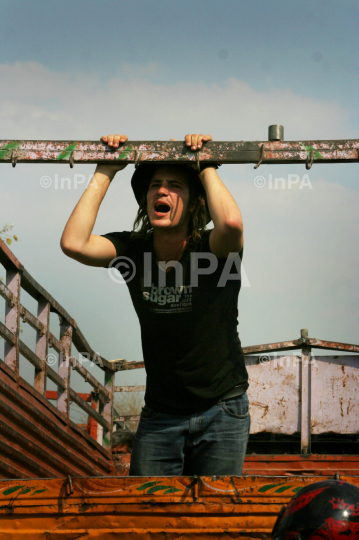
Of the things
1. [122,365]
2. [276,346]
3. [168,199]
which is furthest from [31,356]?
[168,199]

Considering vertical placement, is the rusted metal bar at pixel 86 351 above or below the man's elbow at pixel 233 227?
above

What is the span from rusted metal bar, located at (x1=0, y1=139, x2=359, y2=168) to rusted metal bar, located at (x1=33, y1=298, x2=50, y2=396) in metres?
3.78

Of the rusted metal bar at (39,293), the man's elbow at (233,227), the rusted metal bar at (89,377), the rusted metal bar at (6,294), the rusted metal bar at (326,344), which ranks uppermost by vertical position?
the rusted metal bar at (326,344)

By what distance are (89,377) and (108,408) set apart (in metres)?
0.79

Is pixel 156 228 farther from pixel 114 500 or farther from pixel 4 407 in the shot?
pixel 4 407

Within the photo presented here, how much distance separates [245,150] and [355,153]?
0.51m

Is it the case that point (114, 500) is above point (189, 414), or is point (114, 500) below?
below

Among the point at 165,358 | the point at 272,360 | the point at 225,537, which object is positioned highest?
the point at 272,360

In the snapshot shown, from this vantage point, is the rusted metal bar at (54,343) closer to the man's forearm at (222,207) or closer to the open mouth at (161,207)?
the open mouth at (161,207)

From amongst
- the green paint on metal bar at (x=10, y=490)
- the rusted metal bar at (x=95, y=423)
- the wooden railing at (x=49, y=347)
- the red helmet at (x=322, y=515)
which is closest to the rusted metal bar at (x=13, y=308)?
the wooden railing at (x=49, y=347)

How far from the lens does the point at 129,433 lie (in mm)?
8641

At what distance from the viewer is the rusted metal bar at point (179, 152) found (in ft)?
8.97

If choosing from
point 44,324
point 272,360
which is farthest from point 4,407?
point 272,360

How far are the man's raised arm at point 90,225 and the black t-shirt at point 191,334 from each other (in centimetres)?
27
